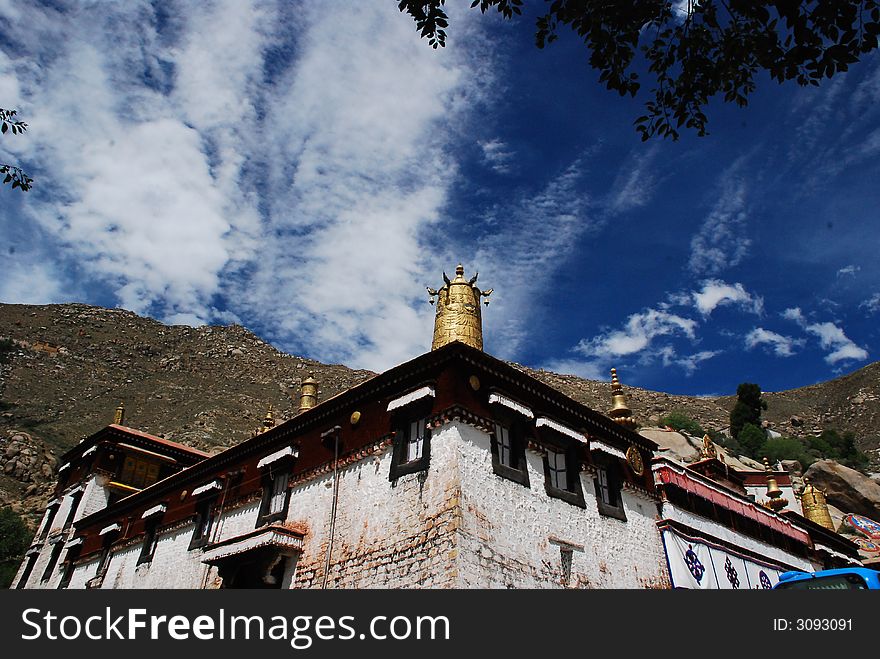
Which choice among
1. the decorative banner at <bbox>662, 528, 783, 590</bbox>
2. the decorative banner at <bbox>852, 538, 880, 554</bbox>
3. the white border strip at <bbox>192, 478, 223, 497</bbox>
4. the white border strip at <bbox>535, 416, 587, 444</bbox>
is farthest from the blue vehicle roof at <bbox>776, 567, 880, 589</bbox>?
the decorative banner at <bbox>852, 538, 880, 554</bbox>

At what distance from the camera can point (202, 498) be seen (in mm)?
19609

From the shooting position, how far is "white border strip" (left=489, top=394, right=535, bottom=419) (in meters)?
14.0

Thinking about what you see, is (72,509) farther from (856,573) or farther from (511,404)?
(856,573)

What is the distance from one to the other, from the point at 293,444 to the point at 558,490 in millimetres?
7072

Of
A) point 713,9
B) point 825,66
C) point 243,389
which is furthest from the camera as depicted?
point 243,389

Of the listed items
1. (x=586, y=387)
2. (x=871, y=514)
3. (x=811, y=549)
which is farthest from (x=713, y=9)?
(x=586, y=387)

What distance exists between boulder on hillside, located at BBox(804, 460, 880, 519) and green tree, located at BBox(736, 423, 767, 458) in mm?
14691

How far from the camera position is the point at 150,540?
21.1 metres

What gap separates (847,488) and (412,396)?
4328 centimetres

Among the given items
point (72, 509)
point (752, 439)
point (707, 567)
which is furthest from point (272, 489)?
point (752, 439)

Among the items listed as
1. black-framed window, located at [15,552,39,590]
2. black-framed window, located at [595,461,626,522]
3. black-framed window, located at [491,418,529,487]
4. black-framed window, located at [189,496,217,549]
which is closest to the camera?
black-framed window, located at [491,418,529,487]

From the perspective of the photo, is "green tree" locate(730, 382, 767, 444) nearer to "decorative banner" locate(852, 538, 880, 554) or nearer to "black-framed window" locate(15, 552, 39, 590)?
"decorative banner" locate(852, 538, 880, 554)
